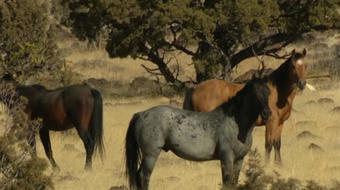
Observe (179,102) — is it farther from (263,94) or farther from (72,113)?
(263,94)

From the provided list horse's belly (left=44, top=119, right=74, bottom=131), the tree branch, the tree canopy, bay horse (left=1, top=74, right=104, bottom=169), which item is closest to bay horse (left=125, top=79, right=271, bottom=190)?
bay horse (left=1, top=74, right=104, bottom=169)

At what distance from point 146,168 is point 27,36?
41.1 feet

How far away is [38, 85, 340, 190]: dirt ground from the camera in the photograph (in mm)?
14023

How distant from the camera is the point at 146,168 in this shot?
39.5 ft

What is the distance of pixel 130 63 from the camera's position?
1532 inches

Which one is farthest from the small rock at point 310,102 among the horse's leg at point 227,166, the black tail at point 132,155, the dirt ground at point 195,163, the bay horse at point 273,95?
the black tail at point 132,155

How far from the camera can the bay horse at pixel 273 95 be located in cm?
1633

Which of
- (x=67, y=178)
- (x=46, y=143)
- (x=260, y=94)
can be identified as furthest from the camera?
(x=46, y=143)

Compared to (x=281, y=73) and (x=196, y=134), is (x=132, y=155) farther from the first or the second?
(x=281, y=73)

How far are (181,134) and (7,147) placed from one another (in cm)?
234

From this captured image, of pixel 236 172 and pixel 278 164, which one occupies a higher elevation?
pixel 236 172

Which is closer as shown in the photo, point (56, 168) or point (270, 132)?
point (56, 168)

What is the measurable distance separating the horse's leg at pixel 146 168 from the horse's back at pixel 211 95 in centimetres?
467

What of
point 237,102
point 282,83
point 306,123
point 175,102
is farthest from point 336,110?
point 237,102
